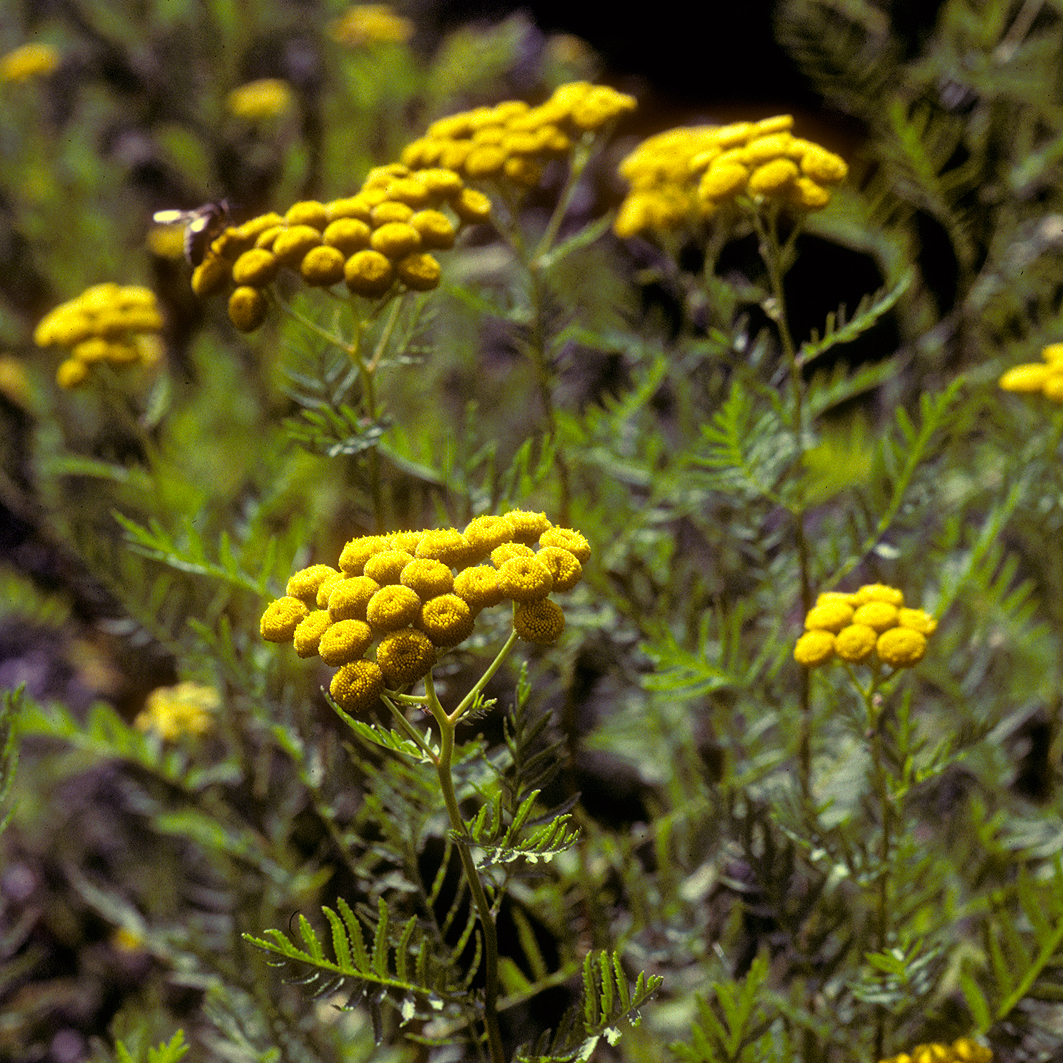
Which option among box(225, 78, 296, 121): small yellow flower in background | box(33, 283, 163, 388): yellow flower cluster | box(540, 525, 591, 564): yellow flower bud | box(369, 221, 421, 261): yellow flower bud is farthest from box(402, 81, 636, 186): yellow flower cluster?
box(225, 78, 296, 121): small yellow flower in background

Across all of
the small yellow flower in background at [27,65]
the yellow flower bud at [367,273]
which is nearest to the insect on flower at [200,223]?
the yellow flower bud at [367,273]

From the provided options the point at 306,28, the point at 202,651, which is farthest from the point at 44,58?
the point at 202,651

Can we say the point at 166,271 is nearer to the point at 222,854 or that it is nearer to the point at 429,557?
the point at 222,854

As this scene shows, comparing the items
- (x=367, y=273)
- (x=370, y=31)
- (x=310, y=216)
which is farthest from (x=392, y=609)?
(x=370, y=31)

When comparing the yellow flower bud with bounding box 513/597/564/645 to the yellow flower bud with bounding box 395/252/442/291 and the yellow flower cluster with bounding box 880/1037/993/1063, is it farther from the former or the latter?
the yellow flower cluster with bounding box 880/1037/993/1063

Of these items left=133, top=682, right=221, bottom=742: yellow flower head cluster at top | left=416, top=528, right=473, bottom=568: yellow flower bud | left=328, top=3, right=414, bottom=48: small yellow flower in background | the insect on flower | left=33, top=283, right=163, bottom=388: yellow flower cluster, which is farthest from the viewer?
left=328, top=3, right=414, bottom=48: small yellow flower in background

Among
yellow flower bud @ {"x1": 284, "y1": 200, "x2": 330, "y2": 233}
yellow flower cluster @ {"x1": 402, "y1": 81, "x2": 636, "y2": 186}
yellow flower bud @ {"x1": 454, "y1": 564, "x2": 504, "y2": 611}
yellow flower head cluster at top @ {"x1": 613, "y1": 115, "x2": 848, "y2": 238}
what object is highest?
yellow flower head cluster at top @ {"x1": 613, "y1": 115, "x2": 848, "y2": 238}
